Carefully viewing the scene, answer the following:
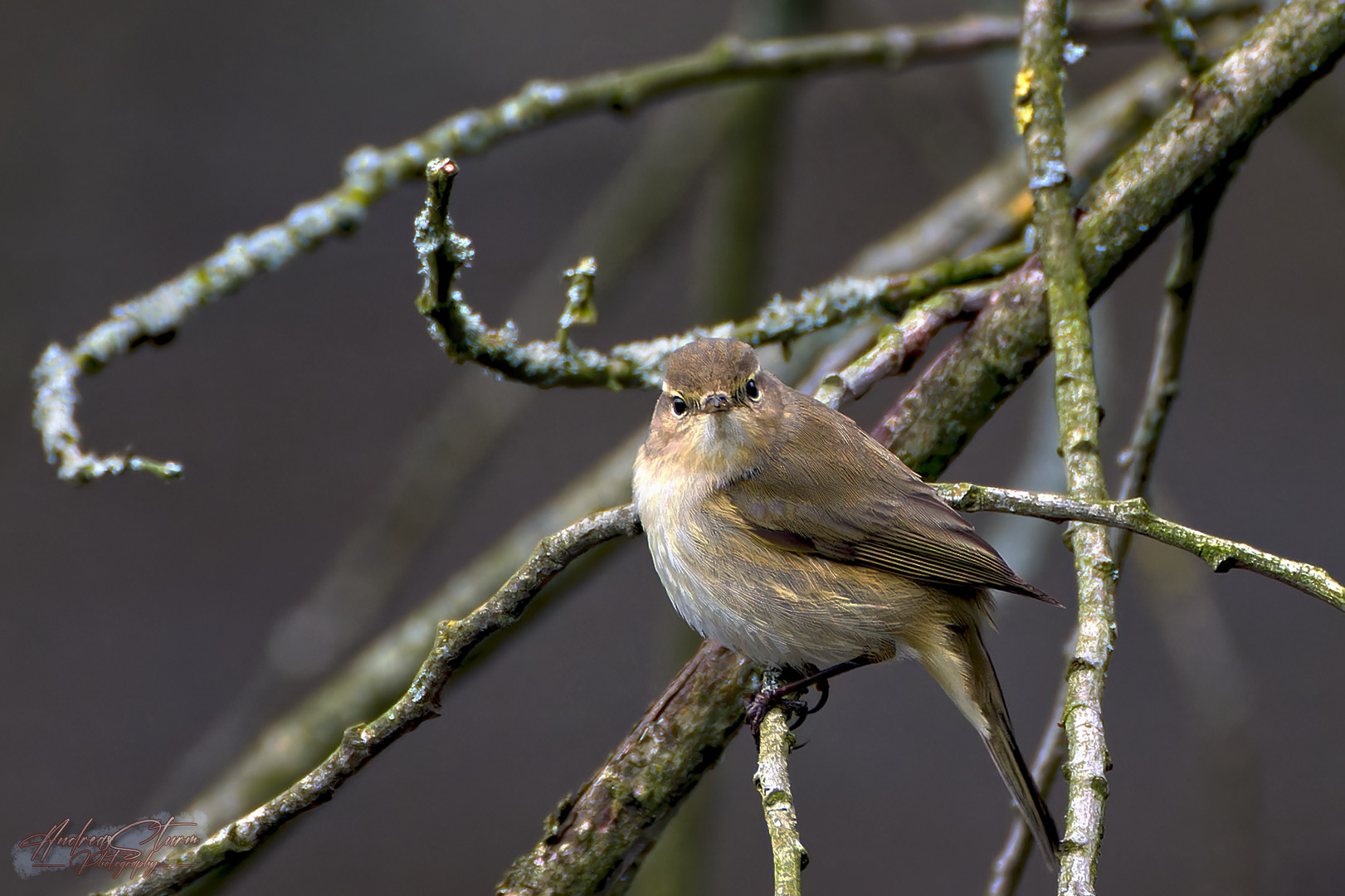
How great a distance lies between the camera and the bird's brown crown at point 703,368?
259cm

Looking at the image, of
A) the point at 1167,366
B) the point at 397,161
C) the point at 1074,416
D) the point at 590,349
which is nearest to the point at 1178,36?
the point at 1167,366

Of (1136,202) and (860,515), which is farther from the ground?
(1136,202)

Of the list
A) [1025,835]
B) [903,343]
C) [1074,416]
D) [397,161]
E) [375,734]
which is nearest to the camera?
[375,734]

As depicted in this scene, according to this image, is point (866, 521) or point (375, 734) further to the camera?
point (866, 521)

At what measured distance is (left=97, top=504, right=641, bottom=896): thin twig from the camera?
1.84m

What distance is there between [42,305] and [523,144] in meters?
2.69

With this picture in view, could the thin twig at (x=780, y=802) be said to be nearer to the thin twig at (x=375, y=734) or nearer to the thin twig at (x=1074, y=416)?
the thin twig at (x=1074, y=416)

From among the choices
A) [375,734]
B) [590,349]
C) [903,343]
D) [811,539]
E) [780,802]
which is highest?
[903,343]

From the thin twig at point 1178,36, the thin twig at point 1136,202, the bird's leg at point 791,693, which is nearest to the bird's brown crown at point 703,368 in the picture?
the thin twig at point 1136,202

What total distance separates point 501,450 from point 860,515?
279 centimetres

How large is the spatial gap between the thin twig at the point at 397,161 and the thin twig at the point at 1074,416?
839 millimetres

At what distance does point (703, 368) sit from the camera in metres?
2.59

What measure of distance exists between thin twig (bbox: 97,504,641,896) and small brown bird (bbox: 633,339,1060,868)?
59 cm

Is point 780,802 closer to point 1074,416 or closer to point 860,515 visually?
point 1074,416
